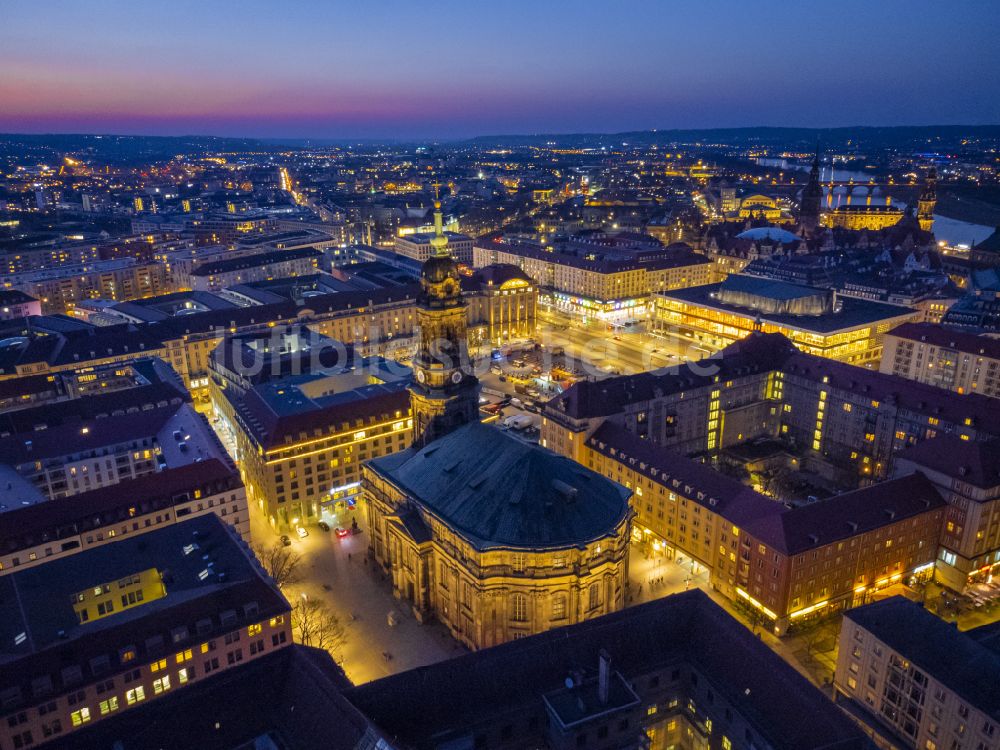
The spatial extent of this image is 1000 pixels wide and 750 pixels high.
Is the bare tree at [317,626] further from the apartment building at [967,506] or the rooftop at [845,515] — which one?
the apartment building at [967,506]

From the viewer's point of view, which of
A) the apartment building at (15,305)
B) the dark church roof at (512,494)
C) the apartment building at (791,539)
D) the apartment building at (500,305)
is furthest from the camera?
the apartment building at (15,305)

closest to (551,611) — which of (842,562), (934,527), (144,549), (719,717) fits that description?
(719,717)

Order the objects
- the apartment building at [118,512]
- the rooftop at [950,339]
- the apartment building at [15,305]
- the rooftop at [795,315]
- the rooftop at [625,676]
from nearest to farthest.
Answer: the rooftop at [625,676], the apartment building at [118,512], the rooftop at [950,339], the rooftop at [795,315], the apartment building at [15,305]

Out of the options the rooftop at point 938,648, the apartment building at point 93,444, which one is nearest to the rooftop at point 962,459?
the rooftop at point 938,648

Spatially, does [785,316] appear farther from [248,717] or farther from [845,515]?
[248,717]

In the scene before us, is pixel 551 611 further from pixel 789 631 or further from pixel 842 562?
pixel 842 562

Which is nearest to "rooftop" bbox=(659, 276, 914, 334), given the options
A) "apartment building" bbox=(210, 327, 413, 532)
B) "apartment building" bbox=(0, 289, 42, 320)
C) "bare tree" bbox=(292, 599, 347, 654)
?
"apartment building" bbox=(210, 327, 413, 532)

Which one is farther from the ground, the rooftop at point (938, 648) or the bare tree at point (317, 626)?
the rooftop at point (938, 648)
